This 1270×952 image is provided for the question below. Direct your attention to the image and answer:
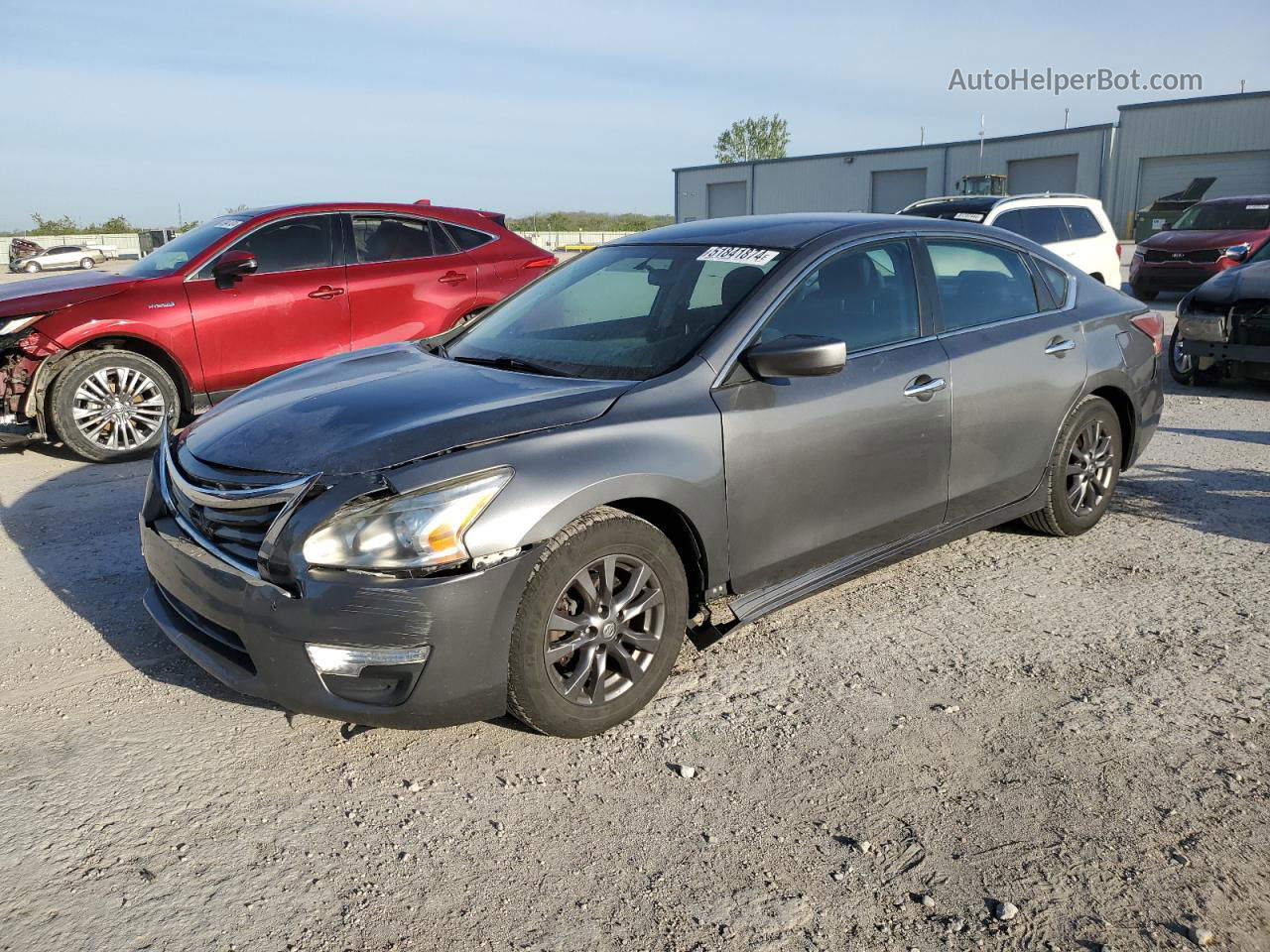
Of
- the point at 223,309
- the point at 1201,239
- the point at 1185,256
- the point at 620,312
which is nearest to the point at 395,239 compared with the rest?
the point at 223,309

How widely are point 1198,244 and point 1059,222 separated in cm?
662

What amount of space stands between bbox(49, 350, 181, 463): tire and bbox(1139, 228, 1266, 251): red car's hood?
16169mm

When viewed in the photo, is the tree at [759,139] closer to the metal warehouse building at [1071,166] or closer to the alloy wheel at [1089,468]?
the metal warehouse building at [1071,166]

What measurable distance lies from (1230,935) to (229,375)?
6.91 meters

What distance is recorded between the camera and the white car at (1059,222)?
1198cm

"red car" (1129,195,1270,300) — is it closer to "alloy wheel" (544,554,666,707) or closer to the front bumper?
"alloy wheel" (544,554,666,707)

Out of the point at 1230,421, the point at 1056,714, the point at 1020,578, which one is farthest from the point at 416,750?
the point at 1230,421

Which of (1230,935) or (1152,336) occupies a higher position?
(1152,336)

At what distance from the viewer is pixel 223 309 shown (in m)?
7.49

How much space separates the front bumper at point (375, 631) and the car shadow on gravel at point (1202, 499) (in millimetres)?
4102

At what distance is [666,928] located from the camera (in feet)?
8.20

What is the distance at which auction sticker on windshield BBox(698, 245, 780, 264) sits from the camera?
4102mm

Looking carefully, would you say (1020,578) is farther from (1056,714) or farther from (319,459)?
(319,459)

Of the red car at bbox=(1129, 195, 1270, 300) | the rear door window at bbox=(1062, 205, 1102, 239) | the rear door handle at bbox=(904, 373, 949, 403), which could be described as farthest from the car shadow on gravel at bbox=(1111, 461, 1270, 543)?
the red car at bbox=(1129, 195, 1270, 300)
